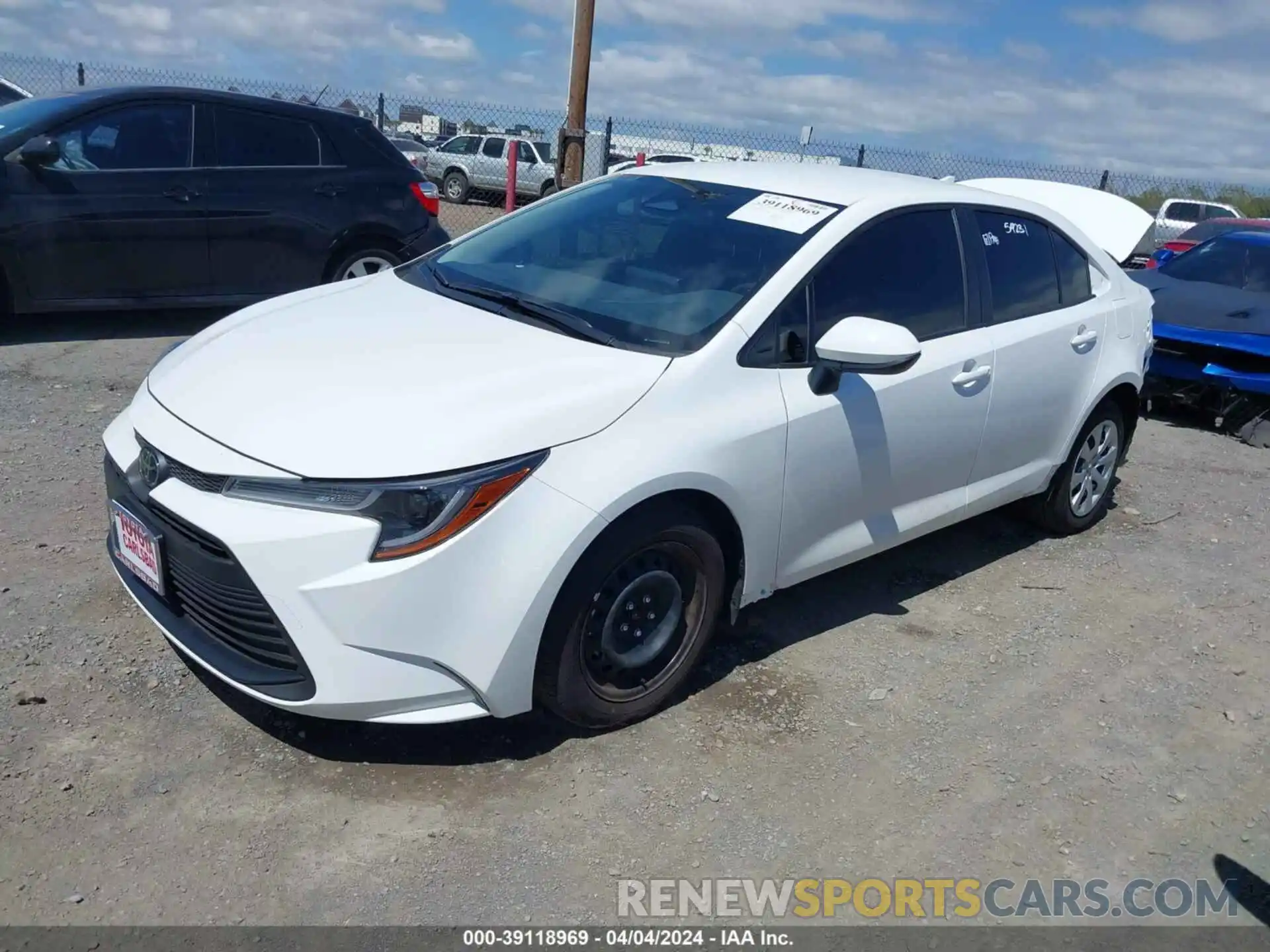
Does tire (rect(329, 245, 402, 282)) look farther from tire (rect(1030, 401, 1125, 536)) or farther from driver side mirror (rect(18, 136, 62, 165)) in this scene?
tire (rect(1030, 401, 1125, 536))

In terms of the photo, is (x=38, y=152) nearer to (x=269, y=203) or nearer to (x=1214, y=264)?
(x=269, y=203)

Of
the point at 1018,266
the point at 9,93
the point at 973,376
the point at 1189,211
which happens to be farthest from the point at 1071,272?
the point at 1189,211

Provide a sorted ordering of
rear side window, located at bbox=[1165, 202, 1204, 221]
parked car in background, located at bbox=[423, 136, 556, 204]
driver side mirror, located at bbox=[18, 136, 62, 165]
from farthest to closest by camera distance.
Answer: rear side window, located at bbox=[1165, 202, 1204, 221] → parked car in background, located at bbox=[423, 136, 556, 204] → driver side mirror, located at bbox=[18, 136, 62, 165]

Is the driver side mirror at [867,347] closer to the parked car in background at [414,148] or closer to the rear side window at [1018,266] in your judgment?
the rear side window at [1018,266]

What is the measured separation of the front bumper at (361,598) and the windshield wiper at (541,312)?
74cm

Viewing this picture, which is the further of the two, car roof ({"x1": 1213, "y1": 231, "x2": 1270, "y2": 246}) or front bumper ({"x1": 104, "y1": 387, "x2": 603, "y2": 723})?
car roof ({"x1": 1213, "y1": 231, "x2": 1270, "y2": 246})

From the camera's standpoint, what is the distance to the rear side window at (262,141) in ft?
24.4

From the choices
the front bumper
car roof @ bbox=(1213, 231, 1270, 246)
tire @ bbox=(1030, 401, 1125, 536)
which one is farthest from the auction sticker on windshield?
car roof @ bbox=(1213, 231, 1270, 246)

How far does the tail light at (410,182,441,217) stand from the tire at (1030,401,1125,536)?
4964 millimetres

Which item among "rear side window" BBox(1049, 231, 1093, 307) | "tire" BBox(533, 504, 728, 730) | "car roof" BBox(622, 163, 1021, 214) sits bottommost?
"tire" BBox(533, 504, 728, 730)

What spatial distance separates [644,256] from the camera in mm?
3928

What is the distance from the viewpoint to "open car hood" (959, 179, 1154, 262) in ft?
26.6

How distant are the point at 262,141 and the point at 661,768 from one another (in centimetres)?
597

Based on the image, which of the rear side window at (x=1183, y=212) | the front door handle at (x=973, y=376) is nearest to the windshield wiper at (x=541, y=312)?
the front door handle at (x=973, y=376)
